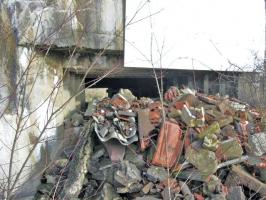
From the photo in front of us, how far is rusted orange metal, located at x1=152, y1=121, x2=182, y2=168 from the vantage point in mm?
4602

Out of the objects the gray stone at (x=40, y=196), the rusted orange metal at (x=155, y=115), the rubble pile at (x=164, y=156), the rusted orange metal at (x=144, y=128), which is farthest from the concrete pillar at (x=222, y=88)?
the gray stone at (x=40, y=196)

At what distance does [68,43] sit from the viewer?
5.58 meters

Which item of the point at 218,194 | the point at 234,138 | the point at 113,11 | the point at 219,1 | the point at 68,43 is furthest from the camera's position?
the point at 219,1

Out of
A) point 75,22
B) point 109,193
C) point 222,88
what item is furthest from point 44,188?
point 222,88

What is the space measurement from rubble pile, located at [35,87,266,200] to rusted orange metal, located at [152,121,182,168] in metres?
0.01

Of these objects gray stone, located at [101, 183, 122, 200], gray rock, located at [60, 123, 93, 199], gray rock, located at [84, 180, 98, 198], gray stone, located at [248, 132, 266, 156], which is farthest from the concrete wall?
gray stone, located at [248, 132, 266, 156]

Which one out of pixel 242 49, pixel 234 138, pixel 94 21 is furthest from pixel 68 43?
pixel 242 49

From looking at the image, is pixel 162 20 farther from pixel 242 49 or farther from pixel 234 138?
pixel 234 138

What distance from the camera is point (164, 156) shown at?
15.1ft

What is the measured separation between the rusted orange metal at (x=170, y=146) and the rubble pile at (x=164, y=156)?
11 millimetres

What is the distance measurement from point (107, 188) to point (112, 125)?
840mm

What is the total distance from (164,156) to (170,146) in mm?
Result: 152

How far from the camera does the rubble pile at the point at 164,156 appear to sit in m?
4.37

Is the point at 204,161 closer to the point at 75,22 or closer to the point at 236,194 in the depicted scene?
the point at 236,194
